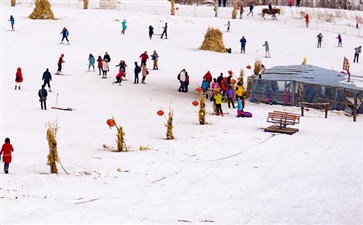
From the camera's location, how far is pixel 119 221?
13.9m

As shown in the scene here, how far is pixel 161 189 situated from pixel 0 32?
30372 millimetres

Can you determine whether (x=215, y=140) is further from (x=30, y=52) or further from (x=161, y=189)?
(x=30, y=52)

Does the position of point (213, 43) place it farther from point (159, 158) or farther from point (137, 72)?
point (159, 158)

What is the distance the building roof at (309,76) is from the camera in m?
30.8

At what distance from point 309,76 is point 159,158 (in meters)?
13.8

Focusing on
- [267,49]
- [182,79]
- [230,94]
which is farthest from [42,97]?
[267,49]

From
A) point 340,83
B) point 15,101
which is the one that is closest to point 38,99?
point 15,101

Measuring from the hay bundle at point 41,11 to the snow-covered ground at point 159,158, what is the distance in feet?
26.1

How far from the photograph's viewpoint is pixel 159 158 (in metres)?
19.9

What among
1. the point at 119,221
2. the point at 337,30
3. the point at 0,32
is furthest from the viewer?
the point at 337,30

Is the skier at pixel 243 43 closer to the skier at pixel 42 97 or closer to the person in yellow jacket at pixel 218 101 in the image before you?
the person in yellow jacket at pixel 218 101

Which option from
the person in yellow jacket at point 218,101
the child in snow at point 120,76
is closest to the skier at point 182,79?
the child in snow at point 120,76

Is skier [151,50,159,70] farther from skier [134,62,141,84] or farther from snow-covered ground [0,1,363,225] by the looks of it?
skier [134,62,141,84]

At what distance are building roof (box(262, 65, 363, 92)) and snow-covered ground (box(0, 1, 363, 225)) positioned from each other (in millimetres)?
1452
